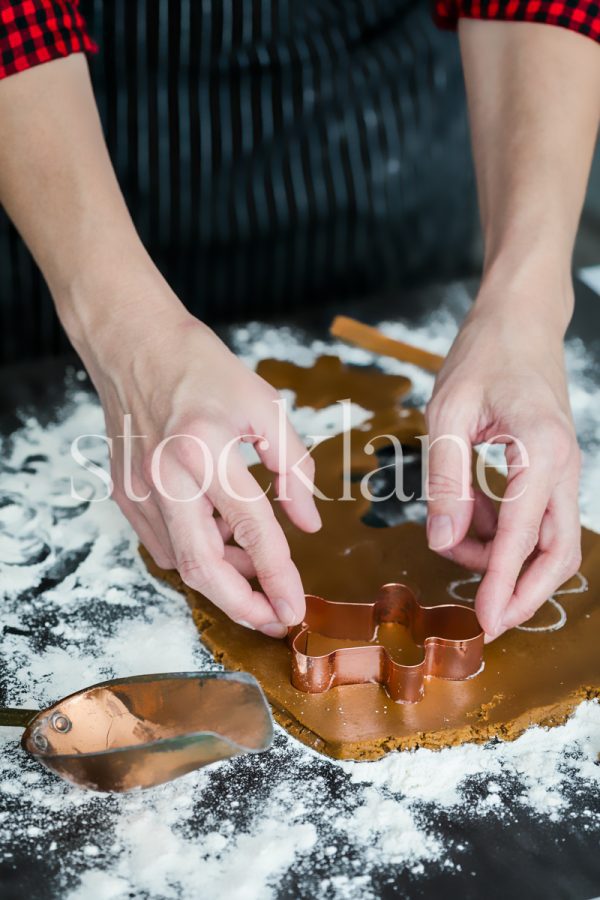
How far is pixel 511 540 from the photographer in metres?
1.00

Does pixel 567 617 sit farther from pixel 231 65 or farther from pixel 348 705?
pixel 231 65

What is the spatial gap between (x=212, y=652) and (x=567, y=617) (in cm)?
38

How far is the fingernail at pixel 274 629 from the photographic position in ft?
3.38

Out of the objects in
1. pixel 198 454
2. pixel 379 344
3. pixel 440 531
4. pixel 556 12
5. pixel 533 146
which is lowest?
pixel 379 344

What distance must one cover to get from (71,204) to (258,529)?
1.33 feet

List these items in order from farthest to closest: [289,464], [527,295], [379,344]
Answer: [379,344] < [527,295] < [289,464]

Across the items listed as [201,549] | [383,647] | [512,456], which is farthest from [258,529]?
[512,456]

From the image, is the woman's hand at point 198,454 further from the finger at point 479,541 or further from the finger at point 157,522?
the finger at point 479,541

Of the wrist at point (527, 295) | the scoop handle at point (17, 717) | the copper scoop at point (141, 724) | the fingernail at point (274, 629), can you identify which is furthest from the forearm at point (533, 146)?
the scoop handle at point (17, 717)

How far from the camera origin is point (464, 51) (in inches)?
51.7

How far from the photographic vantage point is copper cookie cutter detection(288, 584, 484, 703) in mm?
999

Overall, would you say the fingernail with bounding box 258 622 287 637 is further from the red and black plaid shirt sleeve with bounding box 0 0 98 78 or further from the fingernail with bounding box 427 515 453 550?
the red and black plaid shirt sleeve with bounding box 0 0 98 78

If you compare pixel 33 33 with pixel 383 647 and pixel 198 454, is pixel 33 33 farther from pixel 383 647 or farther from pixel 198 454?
pixel 383 647

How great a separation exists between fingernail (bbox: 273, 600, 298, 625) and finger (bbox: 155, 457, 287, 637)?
0.02 metres
